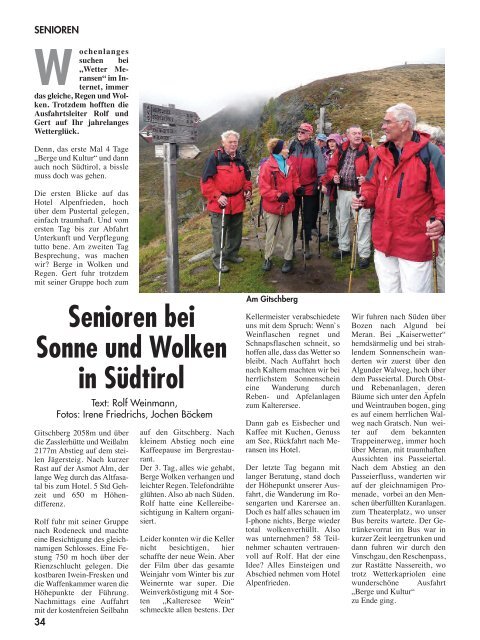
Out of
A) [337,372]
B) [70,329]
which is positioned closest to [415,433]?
[337,372]

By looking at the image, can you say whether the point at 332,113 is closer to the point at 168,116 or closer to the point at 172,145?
the point at 172,145

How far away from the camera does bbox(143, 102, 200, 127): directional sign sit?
207 inches

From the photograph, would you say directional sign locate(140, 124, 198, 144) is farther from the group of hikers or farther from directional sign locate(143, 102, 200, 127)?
the group of hikers

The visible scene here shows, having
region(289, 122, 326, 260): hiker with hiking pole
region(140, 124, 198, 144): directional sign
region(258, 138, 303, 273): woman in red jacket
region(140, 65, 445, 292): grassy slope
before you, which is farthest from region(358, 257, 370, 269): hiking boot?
region(140, 124, 198, 144): directional sign

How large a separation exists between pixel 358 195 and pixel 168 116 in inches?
138

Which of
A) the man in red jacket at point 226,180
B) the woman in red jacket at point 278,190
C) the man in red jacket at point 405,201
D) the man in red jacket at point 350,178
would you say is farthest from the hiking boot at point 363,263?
the man in red jacket at point 405,201

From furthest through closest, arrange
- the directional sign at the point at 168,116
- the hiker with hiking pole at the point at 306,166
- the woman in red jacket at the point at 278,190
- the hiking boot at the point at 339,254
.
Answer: the hiking boot at the point at 339,254 → the hiker with hiking pole at the point at 306,166 → the woman in red jacket at the point at 278,190 → the directional sign at the point at 168,116

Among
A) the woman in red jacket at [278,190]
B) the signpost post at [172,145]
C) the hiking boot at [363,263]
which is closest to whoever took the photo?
the signpost post at [172,145]

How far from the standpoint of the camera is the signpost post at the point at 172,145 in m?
5.49

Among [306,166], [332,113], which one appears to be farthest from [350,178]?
[332,113]

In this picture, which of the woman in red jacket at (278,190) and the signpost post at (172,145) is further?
the woman in red jacket at (278,190)

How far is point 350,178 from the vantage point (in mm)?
8180

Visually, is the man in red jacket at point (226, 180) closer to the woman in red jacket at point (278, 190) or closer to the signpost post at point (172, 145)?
the woman in red jacket at point (278, 190)

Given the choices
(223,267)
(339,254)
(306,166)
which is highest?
(306,166)
